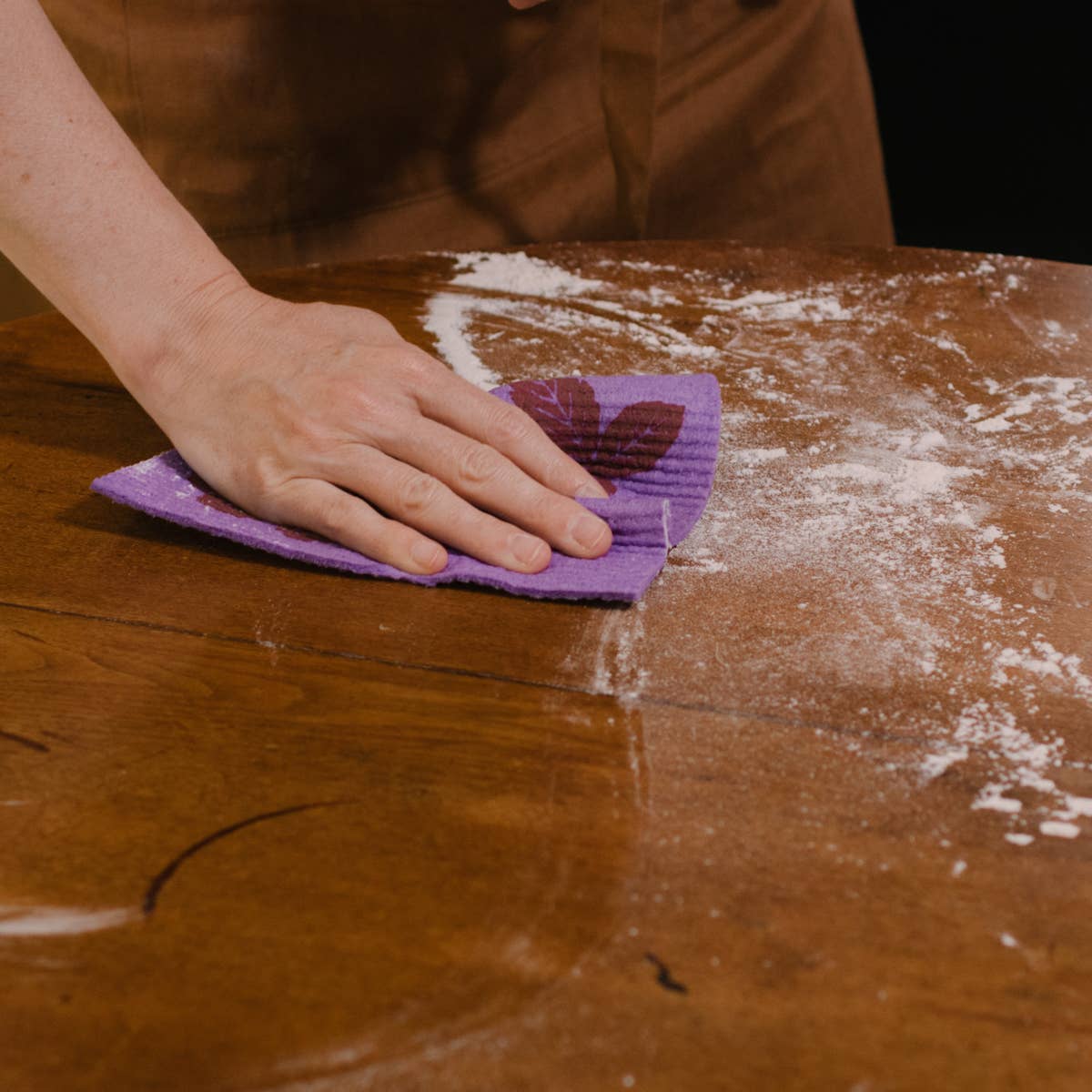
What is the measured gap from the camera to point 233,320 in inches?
33.4

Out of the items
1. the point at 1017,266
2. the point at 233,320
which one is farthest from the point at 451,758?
the point at 1017,266

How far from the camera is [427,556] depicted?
28.9 inches

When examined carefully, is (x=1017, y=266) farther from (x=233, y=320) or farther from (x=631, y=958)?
(x=631, y=958)

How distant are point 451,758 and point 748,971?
6.9 inches

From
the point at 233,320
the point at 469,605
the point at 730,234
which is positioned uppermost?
the point at 233,320

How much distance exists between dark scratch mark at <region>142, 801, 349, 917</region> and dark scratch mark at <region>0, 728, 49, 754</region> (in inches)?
4.2

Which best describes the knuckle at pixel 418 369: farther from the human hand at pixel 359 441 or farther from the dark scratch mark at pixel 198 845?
the dark scratch mark at pixel 198 845

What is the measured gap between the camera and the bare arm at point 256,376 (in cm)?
76

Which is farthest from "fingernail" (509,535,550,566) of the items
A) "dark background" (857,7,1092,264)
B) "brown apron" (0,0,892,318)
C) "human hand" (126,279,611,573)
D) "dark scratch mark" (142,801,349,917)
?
"dark background" (857,7,1092,264)

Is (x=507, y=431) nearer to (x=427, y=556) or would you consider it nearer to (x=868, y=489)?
(x=427, y=556)

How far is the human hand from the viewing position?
2.47 ft

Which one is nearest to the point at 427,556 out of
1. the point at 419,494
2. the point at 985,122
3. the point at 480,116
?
the point at 419,494

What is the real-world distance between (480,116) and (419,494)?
81cm

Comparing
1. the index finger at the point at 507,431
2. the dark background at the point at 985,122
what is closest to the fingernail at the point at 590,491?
the index finger at the point at 507,431
